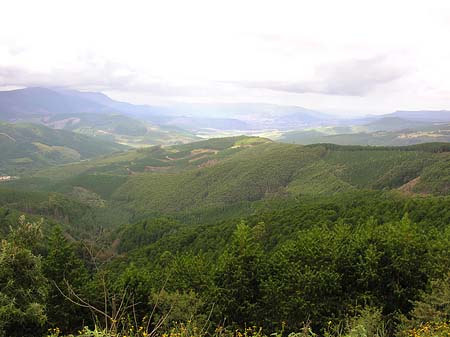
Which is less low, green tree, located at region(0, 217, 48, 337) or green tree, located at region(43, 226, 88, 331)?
green tree, located at region(0, 217, 48, 337)

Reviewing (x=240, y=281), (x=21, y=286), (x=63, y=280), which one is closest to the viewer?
(x=21, y=286)

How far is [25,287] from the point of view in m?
26.9

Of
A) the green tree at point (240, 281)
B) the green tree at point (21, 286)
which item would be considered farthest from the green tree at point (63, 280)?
the green tree at point (240, 281)

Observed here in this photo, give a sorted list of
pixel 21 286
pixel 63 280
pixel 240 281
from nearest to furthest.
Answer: pixel 21 286, pixel 63 280, pixel 240 281

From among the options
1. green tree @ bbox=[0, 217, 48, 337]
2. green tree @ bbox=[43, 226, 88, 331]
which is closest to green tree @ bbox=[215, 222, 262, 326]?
green tree @ bbox=[43, 226, 88, 331]

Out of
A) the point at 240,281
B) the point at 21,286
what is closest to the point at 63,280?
the point at 21,286

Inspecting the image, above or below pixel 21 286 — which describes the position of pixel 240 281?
below

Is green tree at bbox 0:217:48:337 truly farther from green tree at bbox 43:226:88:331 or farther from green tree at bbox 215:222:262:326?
green tree at bbox 215:222:262:326

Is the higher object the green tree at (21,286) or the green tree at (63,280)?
the green tree at (21,286)

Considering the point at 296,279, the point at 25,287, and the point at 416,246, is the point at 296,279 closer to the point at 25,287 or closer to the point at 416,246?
the point at 416,246

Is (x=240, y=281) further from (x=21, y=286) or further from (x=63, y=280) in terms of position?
(x=21, y=286)

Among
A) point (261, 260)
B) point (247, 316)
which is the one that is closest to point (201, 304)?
point (247, 316)

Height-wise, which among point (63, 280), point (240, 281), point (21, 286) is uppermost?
point (21, 286)

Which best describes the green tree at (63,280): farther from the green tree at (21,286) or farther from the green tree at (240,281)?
the green tree at (240,281)
